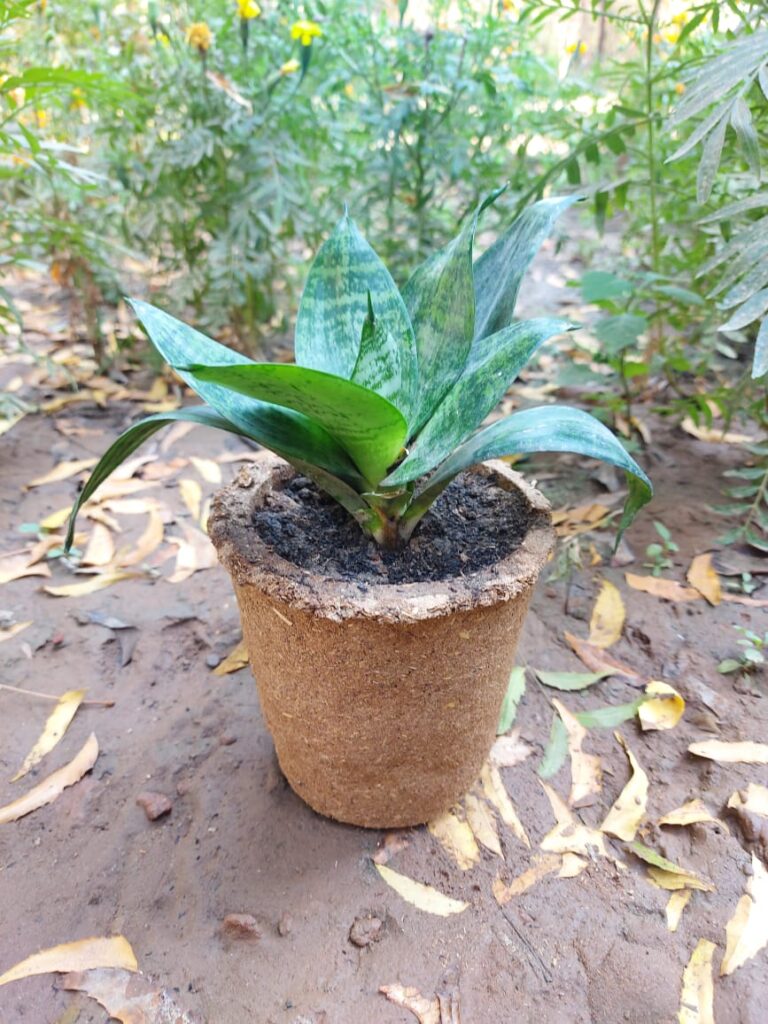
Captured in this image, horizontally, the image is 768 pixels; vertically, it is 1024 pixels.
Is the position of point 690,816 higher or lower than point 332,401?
lower

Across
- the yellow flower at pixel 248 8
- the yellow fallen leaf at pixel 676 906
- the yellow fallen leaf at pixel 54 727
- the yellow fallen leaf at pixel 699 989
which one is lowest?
the yellow fallen leaf at pixel 699 989

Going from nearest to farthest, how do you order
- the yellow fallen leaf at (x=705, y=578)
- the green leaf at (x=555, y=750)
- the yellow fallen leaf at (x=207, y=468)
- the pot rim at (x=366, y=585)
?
the pot rim at (x=366, y=585) < the green leaf at (x=555, y=750) < the yellow fallen leaf at (x=705, y=578) < the yellow fallen leaf at (x=207, y=468)

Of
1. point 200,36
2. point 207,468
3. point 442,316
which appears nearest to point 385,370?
point 442,316

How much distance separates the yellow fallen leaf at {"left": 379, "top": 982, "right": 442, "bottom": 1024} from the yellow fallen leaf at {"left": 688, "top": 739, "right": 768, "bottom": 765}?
49cm

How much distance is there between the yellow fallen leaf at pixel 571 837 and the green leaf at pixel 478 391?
0.52 metres

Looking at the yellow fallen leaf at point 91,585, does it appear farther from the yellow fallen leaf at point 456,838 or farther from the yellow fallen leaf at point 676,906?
the yellow fallen leaf at point 676,906

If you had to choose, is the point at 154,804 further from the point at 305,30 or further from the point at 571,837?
the point at 305,30

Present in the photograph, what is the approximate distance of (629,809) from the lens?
0.92 m

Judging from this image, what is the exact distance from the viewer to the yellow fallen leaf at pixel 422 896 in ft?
2.67

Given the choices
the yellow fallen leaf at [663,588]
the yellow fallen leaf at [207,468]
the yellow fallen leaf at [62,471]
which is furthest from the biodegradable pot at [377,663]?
the yellow fallen leaf at [62,471]

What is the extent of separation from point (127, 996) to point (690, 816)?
2.24 feet

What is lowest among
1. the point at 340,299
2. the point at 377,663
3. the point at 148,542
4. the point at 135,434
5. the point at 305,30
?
the point at 148,542

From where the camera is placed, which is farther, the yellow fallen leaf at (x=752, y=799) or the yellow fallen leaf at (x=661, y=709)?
the yellow fallen leaf at (x=661, y=709)

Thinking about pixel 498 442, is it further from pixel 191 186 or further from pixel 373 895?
pixel 191 186
